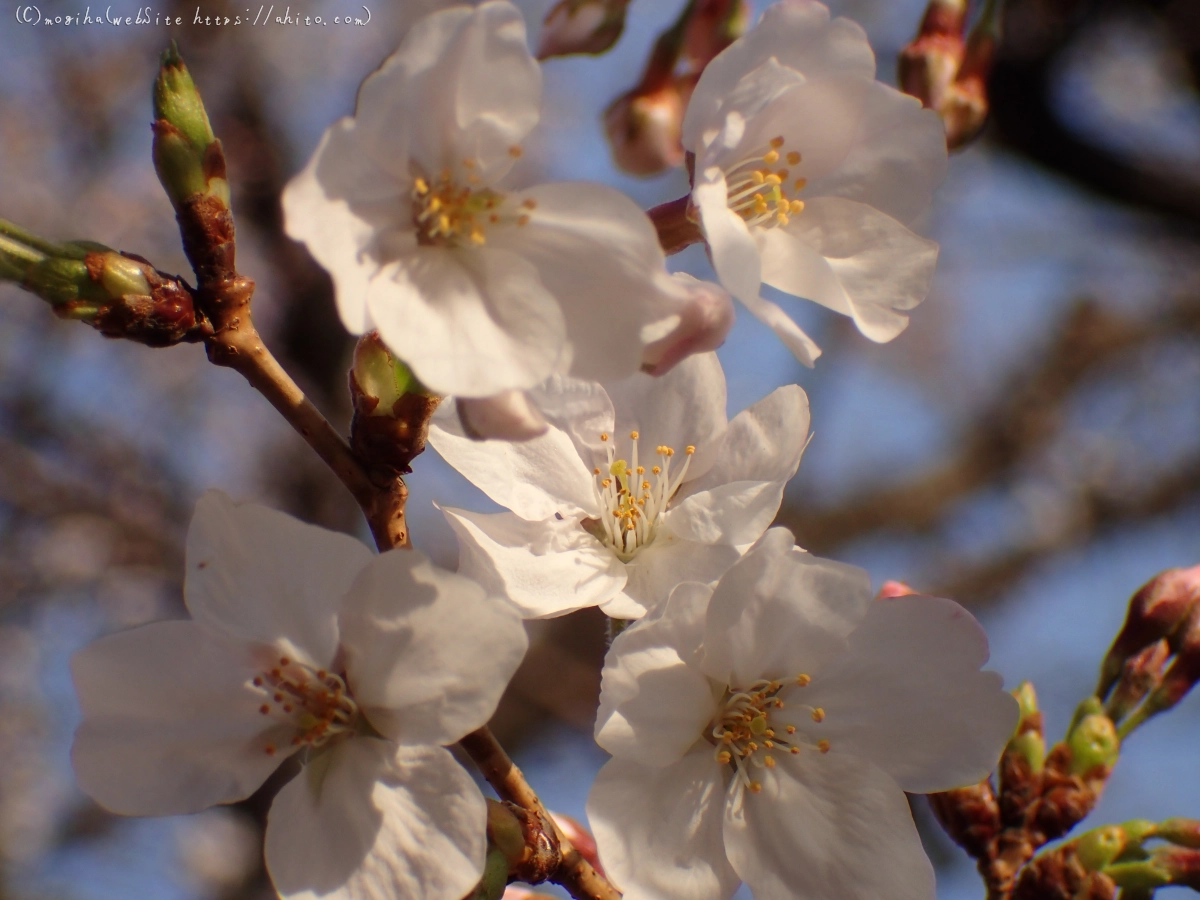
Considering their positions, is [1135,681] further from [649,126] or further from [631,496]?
[649,126]

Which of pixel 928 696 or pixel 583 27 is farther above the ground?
pixel 583 27

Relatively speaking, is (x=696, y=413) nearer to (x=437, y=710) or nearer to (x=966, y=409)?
(x=437, y=710)

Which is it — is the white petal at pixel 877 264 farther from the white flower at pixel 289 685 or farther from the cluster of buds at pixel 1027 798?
the cluster of buds at pixel 1027 798

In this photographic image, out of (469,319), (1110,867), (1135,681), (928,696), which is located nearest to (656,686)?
(928,696)

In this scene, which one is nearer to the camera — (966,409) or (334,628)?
(334,628)

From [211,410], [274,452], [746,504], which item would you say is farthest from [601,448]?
[211,410]

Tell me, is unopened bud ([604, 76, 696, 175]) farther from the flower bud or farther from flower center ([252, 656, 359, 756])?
flower center ([252, 656, 359, 756])
